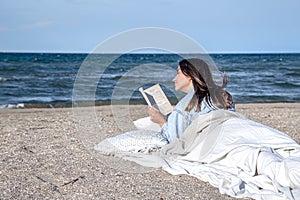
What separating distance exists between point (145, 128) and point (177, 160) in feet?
3.80

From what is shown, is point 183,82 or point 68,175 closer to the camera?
point 68,175

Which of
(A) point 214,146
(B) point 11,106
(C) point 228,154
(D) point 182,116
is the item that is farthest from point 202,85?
(B) point 11,106

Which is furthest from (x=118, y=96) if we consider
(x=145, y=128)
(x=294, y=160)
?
(x=294, y=160)

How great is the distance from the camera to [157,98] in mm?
5652

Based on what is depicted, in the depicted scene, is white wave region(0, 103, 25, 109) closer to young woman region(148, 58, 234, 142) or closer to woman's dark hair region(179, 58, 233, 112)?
young woman region(148, 58, 234, 142)

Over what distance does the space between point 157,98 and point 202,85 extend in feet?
1.73

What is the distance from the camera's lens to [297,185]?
400 centimetres

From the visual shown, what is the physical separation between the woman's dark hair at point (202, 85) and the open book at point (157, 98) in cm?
34

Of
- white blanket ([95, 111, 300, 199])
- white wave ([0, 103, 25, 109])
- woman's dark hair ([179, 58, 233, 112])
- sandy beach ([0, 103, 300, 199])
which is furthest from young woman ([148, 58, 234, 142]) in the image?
white wave ([0, 103, 25, 109])

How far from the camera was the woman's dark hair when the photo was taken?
17.9 feet

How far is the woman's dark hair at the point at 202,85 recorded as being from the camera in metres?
5.44

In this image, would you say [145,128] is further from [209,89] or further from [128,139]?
[209,89]

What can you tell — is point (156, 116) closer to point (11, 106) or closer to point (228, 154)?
point (228, 154)

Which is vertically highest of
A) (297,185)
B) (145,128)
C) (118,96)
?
(297,185)
